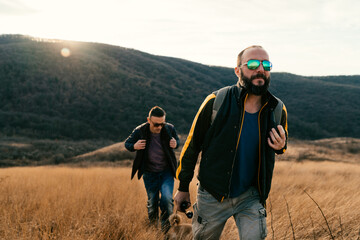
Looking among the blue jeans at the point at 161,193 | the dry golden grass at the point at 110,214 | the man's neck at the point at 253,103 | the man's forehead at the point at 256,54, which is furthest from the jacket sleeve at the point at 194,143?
the blue jeans at the point at 161,193

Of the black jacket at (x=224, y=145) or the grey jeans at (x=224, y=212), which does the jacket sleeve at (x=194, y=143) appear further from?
the grey jeans at (x=224, y=212)

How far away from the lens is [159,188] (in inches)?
173

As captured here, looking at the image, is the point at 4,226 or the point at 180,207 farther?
the point at 4,226

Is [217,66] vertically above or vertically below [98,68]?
above

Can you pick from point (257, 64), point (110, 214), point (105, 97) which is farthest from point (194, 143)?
point (105, 97)

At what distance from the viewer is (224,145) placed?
7.45 ft

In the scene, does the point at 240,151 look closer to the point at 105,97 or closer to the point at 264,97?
the point at 264,97

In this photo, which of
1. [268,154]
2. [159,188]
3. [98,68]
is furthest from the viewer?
[98,68]

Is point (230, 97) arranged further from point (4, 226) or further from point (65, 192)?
point (65, 192)

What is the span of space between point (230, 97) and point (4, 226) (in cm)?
324

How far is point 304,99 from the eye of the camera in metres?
62.4

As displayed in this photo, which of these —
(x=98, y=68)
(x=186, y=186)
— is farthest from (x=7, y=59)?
(x=186, y=186)

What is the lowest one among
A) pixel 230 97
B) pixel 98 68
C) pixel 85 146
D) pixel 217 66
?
pixel 85 146

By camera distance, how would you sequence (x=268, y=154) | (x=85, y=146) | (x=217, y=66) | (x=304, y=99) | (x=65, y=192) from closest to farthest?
(x=268, y=154)
(x=65, y=192)
(x=85, y=146)
(x=304, y=99)
(x=217, y=66)
